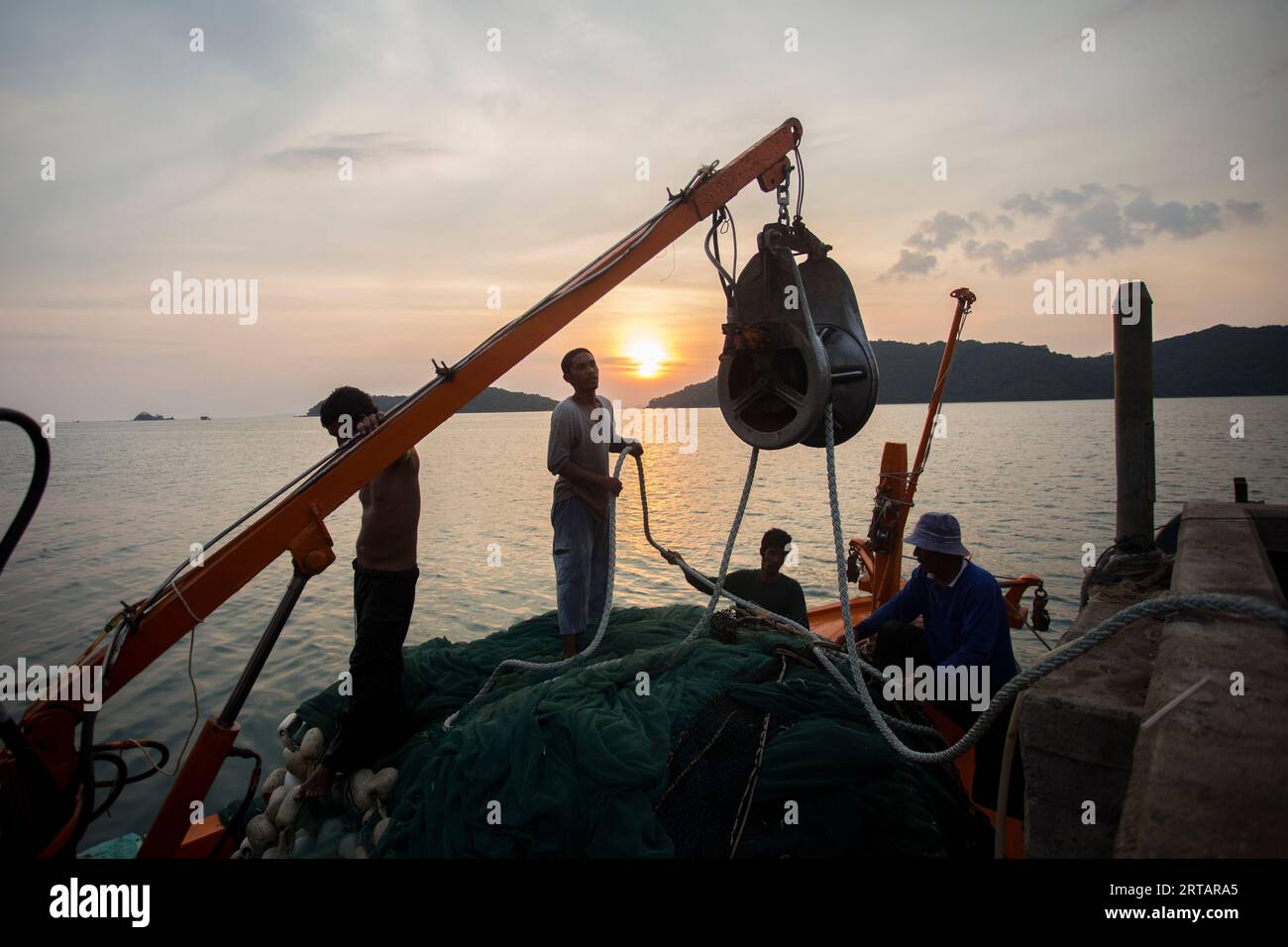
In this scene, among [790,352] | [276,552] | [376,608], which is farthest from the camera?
[376,608]

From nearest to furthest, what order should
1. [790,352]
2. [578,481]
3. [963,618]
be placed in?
[790,352], [963,618], [578,481]

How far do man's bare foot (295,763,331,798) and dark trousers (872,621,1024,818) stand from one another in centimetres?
313

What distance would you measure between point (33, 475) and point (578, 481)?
3205 mm

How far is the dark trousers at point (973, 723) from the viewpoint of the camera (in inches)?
128

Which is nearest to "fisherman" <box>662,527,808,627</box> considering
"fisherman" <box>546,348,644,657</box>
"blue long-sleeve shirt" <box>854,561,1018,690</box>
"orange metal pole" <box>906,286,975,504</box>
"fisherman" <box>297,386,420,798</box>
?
"fisherman" <box>546,348,644,657</box>

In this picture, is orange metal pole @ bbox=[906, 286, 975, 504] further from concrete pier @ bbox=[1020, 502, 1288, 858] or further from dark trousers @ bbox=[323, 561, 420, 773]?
dark trousers @ bbox=[323, 561, 420, 773]

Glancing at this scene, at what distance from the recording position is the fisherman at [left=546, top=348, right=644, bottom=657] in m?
4.71

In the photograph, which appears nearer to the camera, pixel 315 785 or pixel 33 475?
pixel 33 475

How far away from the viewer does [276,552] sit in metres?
2.69

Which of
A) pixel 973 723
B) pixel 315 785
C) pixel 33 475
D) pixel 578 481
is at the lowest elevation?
pixel 315 785

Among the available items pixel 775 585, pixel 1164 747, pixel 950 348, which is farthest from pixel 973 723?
pixel 950 348

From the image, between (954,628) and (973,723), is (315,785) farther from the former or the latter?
(954,628)
